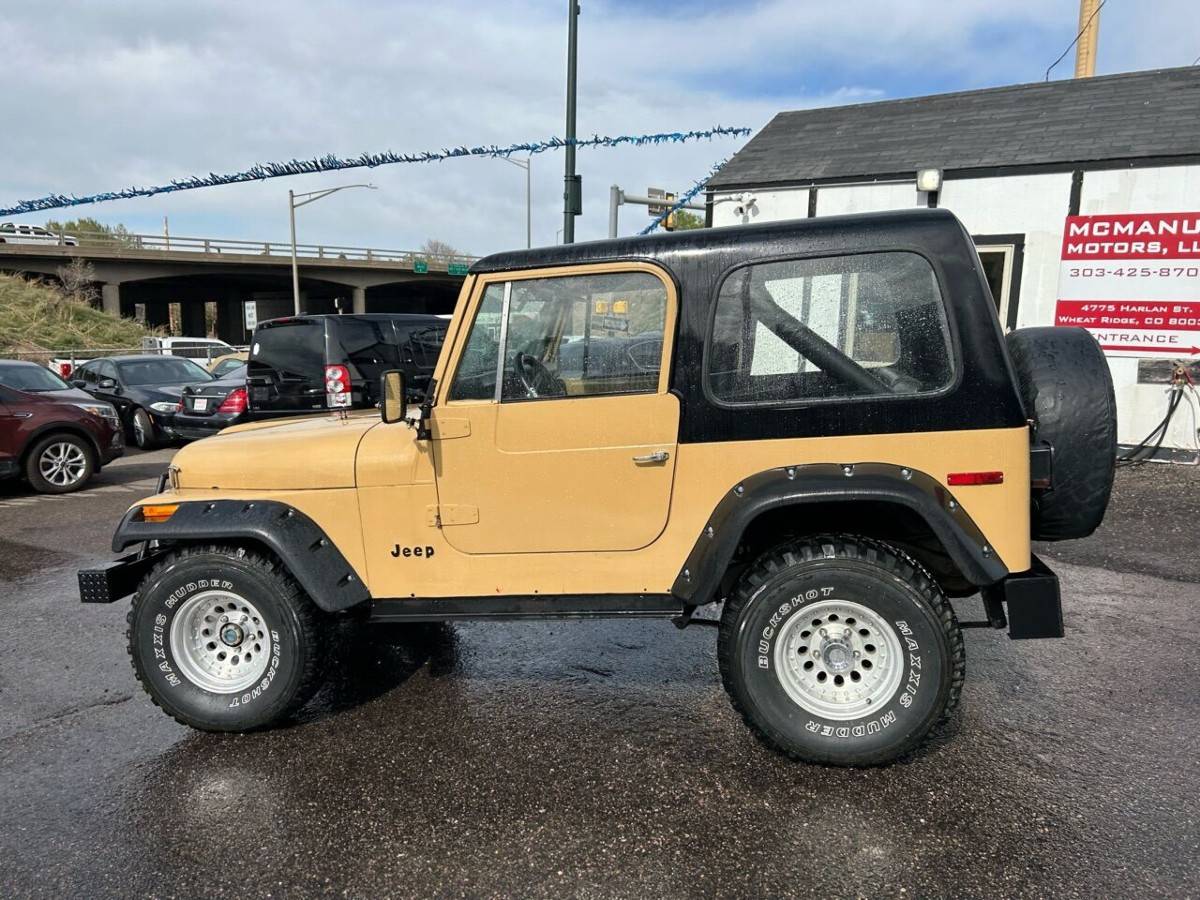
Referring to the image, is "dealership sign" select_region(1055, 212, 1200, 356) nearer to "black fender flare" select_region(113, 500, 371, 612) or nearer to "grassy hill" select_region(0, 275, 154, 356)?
"black fender flare" select_region(113, 500, 371, 612)

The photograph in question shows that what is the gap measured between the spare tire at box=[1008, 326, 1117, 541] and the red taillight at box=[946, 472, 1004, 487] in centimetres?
31

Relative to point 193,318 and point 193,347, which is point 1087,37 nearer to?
point 193,347

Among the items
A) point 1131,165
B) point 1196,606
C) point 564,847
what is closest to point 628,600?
point 564,847

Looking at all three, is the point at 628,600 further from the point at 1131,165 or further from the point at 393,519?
the point at 1131,165

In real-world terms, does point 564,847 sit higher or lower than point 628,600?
lower

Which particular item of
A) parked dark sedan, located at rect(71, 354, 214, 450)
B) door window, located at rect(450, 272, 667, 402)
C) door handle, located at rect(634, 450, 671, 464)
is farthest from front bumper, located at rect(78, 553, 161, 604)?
parked dark sedan, located at rect(71, 354, 214, 450)

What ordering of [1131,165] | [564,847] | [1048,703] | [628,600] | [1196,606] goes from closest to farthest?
[564,847]
[628,600]
[1048,703]
[1196,606]
[1131,165]

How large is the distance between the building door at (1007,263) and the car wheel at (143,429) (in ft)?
40.0

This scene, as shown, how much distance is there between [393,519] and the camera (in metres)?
3.55

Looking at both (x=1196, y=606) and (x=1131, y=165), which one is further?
(x=1131, y=165)

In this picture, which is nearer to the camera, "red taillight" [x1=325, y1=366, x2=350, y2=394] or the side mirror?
the side mirror

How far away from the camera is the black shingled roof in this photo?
981 cm

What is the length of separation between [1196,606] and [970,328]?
3.38 metres

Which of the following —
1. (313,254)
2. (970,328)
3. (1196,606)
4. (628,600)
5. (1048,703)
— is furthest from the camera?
(313,254)
